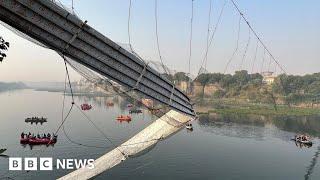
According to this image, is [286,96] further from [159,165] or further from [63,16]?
[63,16]

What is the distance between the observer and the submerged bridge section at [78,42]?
12227mm

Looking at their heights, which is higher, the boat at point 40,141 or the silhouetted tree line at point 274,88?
the silhouetted tree line at point 274,88

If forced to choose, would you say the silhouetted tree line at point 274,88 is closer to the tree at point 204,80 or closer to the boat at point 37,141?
the tree at point 204,80

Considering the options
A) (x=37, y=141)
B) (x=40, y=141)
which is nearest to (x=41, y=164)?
(x=40, y=141)

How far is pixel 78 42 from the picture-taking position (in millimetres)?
14117

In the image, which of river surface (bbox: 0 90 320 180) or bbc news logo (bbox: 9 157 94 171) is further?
river surface (bbox: 0 90 320 180)

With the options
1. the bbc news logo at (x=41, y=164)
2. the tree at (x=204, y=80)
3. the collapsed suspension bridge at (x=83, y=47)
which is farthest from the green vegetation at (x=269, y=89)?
the collapsed suspension bridge at (x=83, y=47)

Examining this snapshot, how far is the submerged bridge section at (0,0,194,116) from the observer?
1223 centimetres

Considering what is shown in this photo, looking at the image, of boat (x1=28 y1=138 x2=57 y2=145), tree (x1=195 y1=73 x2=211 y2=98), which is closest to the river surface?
boat (x1=28 y1=138 x2=57 y2=145)

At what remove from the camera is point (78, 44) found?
14141 mm

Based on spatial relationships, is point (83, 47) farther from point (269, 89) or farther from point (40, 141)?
point (269, 89)

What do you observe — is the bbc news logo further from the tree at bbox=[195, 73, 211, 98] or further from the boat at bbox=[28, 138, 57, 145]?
the tree at bbox=[195, 73, 211, 98]

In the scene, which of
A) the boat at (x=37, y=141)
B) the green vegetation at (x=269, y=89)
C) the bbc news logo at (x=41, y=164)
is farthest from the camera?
the green vegetation at (x=269, y=89)

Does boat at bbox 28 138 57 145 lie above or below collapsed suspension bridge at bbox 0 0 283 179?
below
